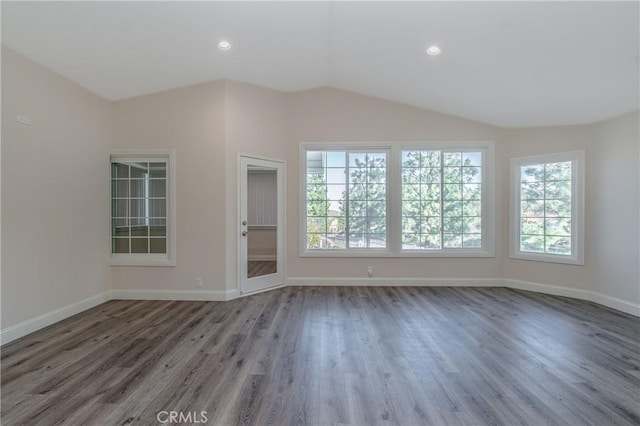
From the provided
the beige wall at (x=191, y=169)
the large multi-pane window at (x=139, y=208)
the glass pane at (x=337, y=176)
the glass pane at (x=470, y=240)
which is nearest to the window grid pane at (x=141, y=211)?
the large multi-pane window at (x=139, y=208)

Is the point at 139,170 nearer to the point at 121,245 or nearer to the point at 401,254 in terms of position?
the point at 121,245

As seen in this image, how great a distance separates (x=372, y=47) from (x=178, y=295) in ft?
14.2

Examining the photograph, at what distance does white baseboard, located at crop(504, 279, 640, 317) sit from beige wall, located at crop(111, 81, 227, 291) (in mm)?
4788

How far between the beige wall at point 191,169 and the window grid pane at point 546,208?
192 inches

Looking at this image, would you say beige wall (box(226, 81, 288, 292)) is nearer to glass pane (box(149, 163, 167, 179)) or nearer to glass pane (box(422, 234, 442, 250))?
glass pane (box(149, 163, 167, 179))

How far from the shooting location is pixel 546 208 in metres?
4.46

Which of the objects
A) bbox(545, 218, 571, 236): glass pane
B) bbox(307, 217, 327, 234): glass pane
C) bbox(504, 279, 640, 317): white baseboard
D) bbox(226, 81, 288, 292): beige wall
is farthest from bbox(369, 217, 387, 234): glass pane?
bbox(545, 218, 571, 236): glass pane

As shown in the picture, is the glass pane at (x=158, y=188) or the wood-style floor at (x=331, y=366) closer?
the wood-style floor at (x=331, y=366)

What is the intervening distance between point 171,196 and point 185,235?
616 millimetres

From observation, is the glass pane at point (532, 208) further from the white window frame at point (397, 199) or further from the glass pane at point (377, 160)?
the glass pane at point (377, 160)

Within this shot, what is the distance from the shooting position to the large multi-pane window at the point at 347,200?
4918 mm

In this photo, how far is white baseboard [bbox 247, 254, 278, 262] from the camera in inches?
175

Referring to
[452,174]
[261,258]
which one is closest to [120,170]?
[261,258]

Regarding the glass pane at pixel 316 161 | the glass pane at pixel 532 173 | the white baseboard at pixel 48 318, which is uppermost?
the glass pane at pixel 316 161
